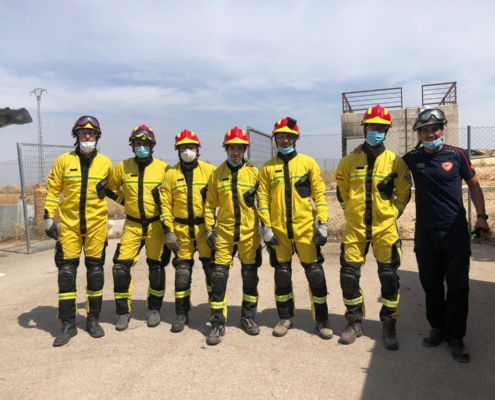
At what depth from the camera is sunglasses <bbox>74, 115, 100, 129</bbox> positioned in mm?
4267

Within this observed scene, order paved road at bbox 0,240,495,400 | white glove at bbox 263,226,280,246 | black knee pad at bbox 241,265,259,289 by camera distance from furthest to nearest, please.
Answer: black knee pad at bbox 241,265,259,289, white glove at bbox 263,226,280,246, paved road at bbox 0,240,495,400

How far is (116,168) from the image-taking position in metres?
4.49

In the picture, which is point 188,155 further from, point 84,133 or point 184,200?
point 84,133

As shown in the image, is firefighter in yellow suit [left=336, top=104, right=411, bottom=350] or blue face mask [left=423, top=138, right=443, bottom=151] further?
firefighter in yellow suit [left=336, top=104, right=411, bottom=350]

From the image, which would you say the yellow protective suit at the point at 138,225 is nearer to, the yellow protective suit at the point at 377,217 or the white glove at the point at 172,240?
the white glove at the point at 172,240

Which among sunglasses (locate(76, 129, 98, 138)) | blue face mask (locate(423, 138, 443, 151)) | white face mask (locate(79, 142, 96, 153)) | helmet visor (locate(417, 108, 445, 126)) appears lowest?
blue face mask (locate(423, 138, 443, 151))

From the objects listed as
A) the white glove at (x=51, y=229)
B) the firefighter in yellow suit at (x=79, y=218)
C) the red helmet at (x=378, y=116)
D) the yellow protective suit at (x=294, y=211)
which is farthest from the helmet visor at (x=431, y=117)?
the white glove at (x=51, y=229)

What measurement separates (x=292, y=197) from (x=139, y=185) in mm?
1730

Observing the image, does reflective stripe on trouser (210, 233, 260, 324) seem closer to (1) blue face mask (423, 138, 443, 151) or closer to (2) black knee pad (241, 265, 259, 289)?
(2) black knee pad (241, 265, 259, 289)

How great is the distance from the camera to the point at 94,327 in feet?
13.9

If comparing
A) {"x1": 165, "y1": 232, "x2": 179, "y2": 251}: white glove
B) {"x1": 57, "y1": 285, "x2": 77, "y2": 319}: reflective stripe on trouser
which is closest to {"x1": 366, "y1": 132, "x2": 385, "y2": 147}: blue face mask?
{"x1": 165, "y1": 232, "x2": 179, "y2": 251}: white glove

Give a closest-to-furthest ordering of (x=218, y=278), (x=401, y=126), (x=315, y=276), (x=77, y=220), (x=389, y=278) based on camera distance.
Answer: (x=389, y=278)
(x=315, y=276)
(x=218, y=278)
(x=77, y=220)
(x=401, y=126)

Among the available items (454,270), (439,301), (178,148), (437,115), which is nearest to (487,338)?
(439,301)

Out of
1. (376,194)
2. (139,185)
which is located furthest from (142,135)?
(376,194)
